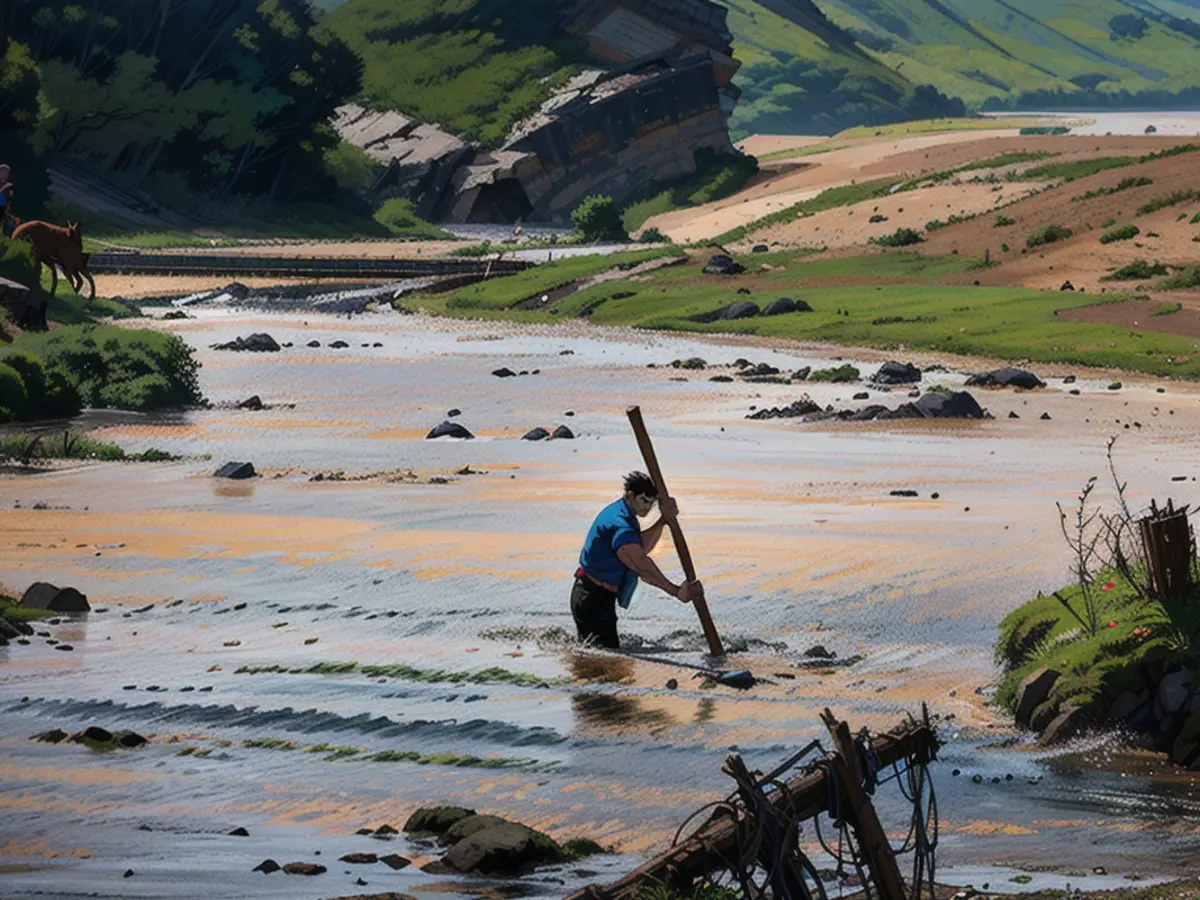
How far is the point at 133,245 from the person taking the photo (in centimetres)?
8981

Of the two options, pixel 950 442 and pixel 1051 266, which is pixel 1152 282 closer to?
pixel 1051 266

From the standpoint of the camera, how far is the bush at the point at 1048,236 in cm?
7131

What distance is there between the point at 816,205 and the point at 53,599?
7831 cm

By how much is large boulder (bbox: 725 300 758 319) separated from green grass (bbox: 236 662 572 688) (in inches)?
1781

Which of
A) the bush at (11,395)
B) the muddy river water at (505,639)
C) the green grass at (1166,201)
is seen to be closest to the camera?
the muddy river water at (505,639)

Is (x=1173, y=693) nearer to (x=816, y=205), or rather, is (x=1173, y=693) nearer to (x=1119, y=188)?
(x=1119, y=188)

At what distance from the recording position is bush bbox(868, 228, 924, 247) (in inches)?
3123

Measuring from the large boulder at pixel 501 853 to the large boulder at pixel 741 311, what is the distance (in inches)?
2011

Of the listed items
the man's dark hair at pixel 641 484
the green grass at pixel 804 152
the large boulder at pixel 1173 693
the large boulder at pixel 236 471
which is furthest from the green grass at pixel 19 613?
the green grass at pixel 804 152

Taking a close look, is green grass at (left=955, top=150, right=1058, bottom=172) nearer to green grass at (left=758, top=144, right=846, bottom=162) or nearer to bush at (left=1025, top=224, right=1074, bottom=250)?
bush at (left=1025, top=224, right=1074, bottom=250)

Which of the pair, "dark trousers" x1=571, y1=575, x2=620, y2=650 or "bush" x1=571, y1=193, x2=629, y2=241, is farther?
"bush" x1=571, y1=193, x2=629, y2=241

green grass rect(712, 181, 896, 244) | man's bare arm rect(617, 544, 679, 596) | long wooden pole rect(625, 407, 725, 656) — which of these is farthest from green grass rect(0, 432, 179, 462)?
green grass rect(712, 181, 896, 244)

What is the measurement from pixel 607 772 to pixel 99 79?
278 ft

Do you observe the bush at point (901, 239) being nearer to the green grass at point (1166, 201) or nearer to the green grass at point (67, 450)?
the green grass at point (1166, 201)
